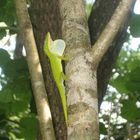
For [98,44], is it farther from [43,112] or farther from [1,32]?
[1,32]

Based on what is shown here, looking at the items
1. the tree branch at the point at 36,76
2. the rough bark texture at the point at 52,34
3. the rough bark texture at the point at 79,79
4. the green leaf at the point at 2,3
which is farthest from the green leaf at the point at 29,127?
the rough bark texture at the point at 79,79

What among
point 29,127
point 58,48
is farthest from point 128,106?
point 58,48

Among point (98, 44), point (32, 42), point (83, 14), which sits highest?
point (32, 42)

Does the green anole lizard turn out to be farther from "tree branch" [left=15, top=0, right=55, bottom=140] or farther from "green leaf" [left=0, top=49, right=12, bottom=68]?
"green leaf" [left=0, top=49, right=12, bottom=68]

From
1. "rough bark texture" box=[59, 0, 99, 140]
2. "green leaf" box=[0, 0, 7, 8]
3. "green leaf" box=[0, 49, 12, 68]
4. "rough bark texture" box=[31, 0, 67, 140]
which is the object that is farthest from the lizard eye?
"green leaf" box=[0, 0, 7, 8]

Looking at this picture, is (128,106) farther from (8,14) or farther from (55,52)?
(55,52)

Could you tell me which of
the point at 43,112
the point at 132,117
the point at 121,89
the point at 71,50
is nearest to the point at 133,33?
the point at 121,89
